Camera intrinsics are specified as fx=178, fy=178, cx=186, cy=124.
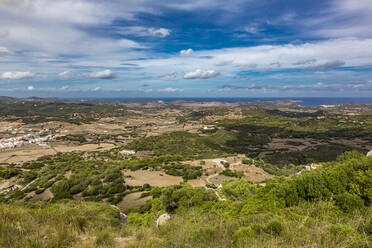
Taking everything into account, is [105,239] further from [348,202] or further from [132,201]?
[132,201]

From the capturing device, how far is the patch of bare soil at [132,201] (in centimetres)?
1938

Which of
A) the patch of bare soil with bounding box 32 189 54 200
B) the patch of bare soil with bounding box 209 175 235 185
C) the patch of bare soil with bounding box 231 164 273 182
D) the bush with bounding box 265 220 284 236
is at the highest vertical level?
the bush with bounding box 265 220 284 236

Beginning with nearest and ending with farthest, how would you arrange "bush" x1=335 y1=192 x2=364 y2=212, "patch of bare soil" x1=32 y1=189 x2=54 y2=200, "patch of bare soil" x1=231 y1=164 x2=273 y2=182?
"bush" x1=335 y1=192 x2=364 y2=212
"patch of bare soil" x1=32 y1=189 x2=54 y2=200
"patch of bare soil" x1=231 y1=164 x2=273 y2=182

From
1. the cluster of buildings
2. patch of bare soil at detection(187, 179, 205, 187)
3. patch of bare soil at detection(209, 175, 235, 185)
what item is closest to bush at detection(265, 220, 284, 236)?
patch of bare soil at detection(187, 179, 205, 187)

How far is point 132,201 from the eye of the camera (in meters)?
20.7

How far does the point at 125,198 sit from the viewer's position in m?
22.0

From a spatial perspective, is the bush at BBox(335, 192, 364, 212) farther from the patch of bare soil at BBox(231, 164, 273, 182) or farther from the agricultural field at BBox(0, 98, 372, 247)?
the patch of bare soil at BBox(231, 164, 273, 182)

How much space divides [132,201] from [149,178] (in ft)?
31.6

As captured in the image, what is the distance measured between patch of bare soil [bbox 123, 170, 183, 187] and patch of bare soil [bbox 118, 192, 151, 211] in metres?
4.99

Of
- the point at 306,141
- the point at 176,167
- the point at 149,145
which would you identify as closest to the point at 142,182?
the point at 176,167

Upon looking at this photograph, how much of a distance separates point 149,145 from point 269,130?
285 ft

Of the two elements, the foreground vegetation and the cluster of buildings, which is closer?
the foreground vegetation

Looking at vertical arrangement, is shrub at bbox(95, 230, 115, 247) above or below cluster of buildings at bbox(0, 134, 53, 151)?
above

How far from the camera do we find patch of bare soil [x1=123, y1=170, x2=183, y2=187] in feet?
91.9
